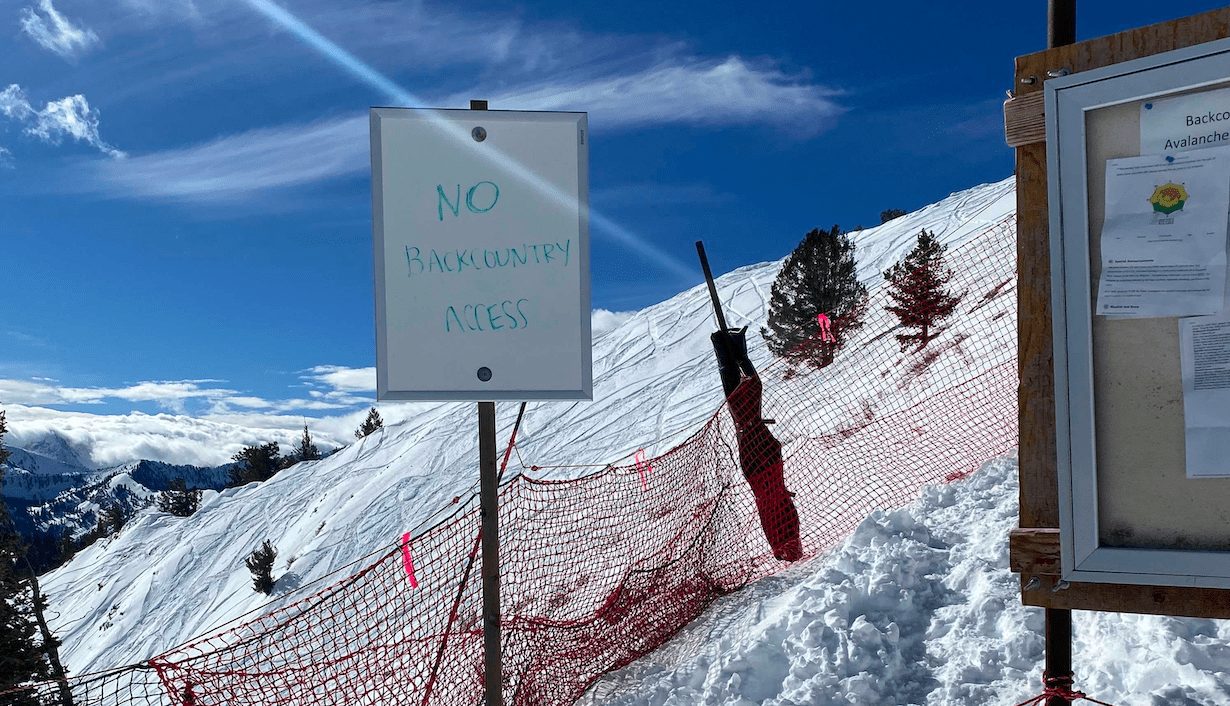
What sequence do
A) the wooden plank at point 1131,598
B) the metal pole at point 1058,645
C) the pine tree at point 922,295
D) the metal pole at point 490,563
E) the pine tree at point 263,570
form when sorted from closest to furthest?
the wooden plank at point 1131,598 → the metal pole at point 1058,645 → the metal pole at point 490,563 → the pine tree at point 922,295 → the pine tree at point 263,570

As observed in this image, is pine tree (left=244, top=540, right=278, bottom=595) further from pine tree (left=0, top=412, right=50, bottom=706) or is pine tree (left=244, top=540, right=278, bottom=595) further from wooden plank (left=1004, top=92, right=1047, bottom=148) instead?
wooden plank (left=1004, top=92, right=1047, bottom=148)

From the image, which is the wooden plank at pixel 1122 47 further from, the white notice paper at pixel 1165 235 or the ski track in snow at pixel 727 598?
the ski track in snow at pixel 727 598

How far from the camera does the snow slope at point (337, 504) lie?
2211 cm

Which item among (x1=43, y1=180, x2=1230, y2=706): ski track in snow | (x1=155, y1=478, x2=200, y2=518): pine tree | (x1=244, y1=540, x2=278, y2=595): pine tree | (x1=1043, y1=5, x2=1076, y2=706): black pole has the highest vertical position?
(x1=1043, y1=5, x2=1076, y2=706): black pole

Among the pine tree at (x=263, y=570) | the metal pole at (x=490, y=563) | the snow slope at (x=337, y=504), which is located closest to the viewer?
the metal pole at (x=490, y=563)

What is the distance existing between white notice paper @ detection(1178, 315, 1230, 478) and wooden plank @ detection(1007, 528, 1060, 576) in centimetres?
46

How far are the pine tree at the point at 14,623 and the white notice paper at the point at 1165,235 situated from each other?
1838 cm

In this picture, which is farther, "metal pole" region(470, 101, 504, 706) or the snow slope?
the snow slope

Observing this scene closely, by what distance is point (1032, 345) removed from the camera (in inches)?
110

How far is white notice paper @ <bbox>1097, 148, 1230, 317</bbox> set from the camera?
251cm

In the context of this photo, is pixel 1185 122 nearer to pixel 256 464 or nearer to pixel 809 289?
pixel 809 289

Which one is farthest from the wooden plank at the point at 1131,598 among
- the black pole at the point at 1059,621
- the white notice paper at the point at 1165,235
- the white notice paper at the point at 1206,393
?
the white notice paper at the point at 1165,235

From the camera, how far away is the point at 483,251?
10.9 feet

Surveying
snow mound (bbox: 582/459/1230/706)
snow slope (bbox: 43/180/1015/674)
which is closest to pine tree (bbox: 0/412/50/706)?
snow slope (bbox: 43/180/1015/674)
